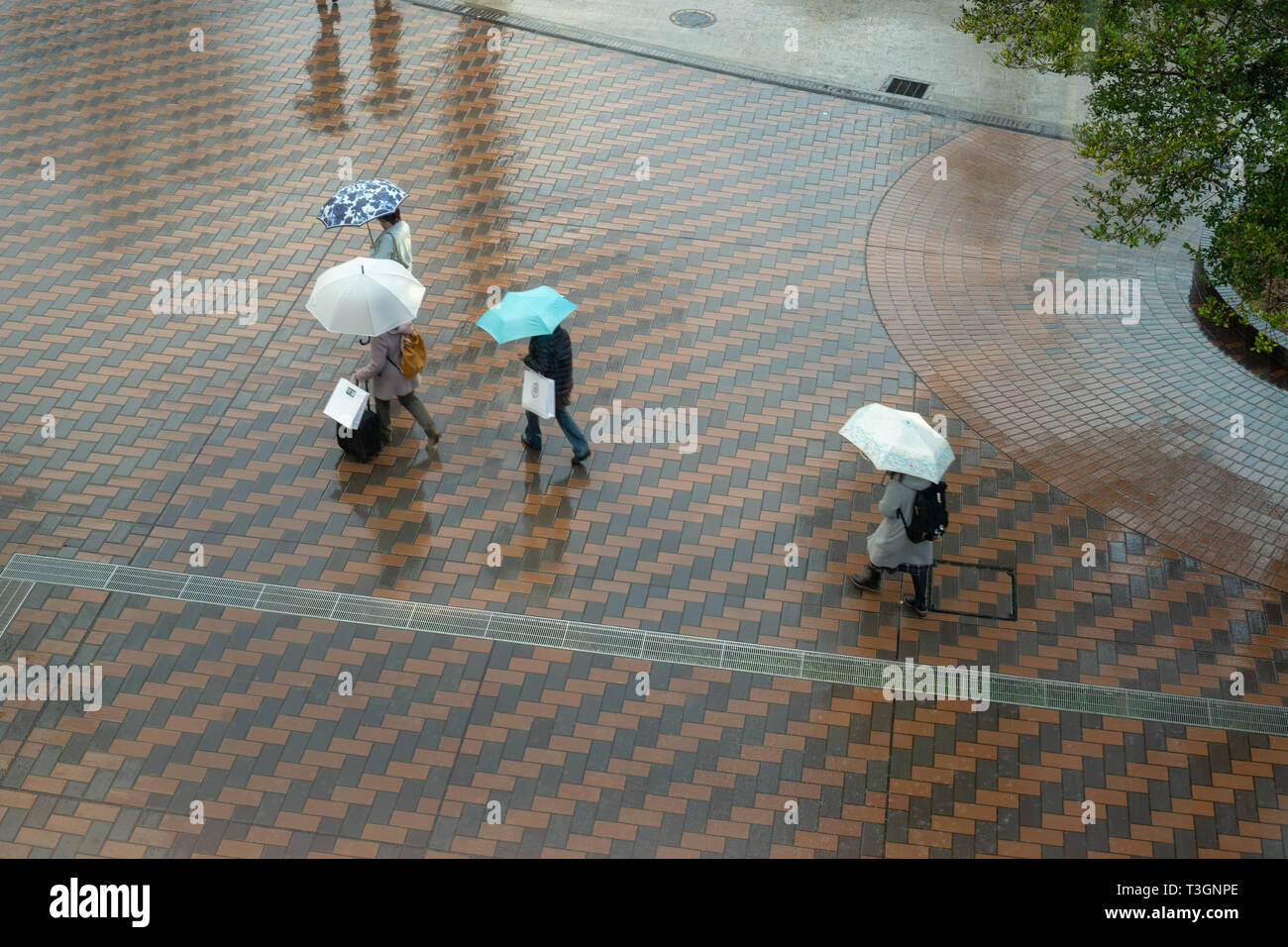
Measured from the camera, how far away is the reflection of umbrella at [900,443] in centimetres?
845

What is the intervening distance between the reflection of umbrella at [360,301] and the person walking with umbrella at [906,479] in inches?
138

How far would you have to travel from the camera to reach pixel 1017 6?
39.8 feet

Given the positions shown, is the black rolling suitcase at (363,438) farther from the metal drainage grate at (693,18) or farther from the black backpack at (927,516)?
the metal drainage grate at (693,18)

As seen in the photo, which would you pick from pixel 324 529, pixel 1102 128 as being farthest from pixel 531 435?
pixel 1102 128

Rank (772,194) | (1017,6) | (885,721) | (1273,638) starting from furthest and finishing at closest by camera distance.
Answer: (772,194) < (1017,6) < (1273,638) < (885,721)

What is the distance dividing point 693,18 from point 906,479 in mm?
10472

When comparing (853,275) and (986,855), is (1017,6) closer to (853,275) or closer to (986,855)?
(853,275)

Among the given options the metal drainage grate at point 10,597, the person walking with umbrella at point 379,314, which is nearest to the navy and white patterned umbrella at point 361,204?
the person walking with umbrella at point 379,314

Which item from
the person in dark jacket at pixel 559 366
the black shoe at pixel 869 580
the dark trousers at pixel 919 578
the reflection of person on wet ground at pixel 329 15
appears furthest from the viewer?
the reflection of person on wet ground at pixel 329 15

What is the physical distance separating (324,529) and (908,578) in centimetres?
454

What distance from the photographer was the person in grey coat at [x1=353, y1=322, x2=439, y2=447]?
968 centimetres

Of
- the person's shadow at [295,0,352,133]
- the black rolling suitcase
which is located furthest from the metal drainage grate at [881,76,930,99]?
the black rolling suitcase

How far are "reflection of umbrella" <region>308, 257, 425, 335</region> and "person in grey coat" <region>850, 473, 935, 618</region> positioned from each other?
3.90 m
